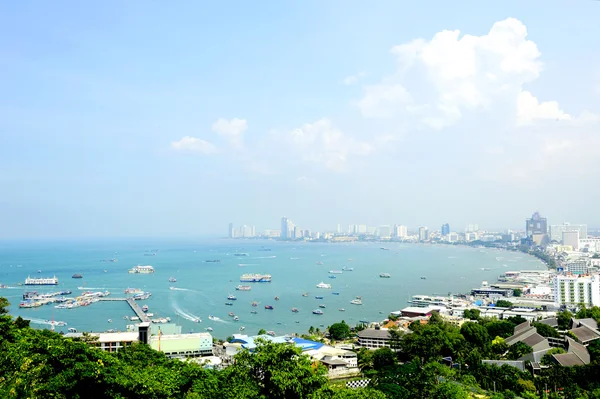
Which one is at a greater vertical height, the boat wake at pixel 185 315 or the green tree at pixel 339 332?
the green tree at pixel 339 332

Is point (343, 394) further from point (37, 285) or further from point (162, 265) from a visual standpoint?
point (162, 265)

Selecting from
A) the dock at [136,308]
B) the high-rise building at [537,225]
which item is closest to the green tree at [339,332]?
the dock at [136,308]

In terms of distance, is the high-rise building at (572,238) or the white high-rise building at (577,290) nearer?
the white high-rise building at (577,290)

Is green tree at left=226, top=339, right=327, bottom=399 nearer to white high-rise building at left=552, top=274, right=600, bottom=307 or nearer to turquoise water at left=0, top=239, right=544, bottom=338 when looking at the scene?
turquoise water at left=0, top=239, right=544, bottom=338

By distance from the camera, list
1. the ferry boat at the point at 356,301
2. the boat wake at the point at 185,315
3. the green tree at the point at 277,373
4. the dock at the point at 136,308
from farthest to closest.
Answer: the ferry boat at the point at 356,301 → the boat wake at the point at 185,315 → the dock at the point at 136,308 → the green tree at the point at 277,373

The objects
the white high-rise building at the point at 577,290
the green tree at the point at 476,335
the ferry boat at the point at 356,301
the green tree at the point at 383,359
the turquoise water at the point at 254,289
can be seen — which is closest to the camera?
the green tree at the point at 383,359

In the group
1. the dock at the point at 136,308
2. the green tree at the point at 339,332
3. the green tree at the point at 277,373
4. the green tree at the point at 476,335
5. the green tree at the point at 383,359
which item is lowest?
the dock at the point at 136,308

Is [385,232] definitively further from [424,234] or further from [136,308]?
[136,308]

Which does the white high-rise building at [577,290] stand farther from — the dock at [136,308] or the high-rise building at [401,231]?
the high-rise building at [401,231]

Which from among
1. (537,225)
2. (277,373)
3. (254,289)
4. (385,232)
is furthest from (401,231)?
(277,373)
